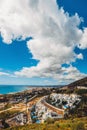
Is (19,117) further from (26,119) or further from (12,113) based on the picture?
(12,113)

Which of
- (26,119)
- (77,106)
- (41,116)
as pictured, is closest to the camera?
(26,119)

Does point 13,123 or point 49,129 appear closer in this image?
point 49,129

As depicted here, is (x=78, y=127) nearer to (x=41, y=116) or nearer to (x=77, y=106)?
(x=41, y=116)

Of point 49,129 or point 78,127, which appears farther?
point 49,129

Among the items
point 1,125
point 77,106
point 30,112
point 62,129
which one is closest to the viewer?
point 62,129

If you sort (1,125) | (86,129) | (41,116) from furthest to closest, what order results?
(41,116), (1,125), (86,129)

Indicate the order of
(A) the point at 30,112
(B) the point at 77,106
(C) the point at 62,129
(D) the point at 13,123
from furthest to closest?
(B) the point at 77,106 < (A) the point at 30,112 < (D) the point at 13,123 < (C) the point at 62,129

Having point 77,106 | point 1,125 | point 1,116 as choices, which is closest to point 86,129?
point 1,125

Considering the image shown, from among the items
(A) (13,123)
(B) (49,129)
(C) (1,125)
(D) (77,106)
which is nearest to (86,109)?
(D) (77,106)

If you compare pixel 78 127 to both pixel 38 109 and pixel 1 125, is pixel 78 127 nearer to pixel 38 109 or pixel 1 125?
pixel 1 125
